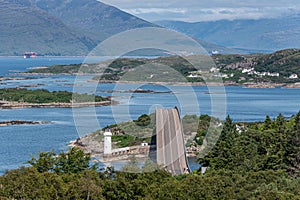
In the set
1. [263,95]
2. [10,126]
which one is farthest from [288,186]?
[263,95]

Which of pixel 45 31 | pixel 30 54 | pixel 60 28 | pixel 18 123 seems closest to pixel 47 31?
pixel 45 31

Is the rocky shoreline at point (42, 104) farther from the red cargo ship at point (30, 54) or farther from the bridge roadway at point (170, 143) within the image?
the red cargo ship at point (30, 54)

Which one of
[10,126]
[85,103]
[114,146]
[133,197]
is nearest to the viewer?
[133,197]

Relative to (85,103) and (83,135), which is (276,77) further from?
(83,135)

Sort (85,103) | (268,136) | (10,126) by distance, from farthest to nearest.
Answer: (85,103)
(10,126)
(268,136)

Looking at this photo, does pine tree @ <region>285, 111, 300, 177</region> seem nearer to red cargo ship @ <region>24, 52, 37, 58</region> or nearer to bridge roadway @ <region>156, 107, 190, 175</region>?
bridge roadway @ <region>156, 107, 190, 175</region>

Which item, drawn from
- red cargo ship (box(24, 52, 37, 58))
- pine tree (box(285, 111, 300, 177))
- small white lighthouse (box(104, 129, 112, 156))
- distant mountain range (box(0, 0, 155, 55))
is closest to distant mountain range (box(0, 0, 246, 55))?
distant mountain range (box(0, 0, 155, 55))

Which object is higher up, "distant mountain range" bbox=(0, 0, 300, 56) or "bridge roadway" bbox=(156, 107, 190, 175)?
"distant mountain range" bbox=(0, 0, 300, 56)
